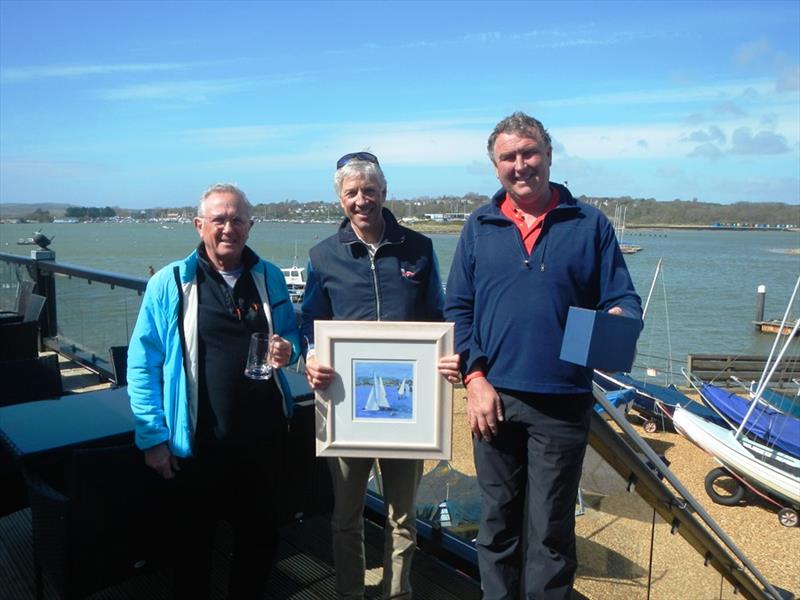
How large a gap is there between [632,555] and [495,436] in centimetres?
96

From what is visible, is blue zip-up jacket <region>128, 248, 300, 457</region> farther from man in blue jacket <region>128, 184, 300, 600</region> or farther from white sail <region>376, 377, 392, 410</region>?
white sail <region>376, 377, 392, 410</region>

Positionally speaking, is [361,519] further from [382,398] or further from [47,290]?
[47,290]

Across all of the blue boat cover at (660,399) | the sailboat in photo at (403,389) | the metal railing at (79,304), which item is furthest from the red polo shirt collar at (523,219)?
the blue boat cover at (660,399)

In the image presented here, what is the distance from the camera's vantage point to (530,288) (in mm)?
2357

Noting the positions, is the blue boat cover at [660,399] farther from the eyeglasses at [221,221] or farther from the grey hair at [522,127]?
the eyeglasses at [221,221]

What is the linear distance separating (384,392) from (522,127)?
3.52 ft

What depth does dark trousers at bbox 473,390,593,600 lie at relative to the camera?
2375mm

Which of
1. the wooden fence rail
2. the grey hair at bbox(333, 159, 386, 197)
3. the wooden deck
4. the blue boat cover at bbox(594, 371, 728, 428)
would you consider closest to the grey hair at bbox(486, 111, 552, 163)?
the grey hair at bbox(333, 159, 386, 197)

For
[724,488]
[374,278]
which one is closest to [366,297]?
[374,278]

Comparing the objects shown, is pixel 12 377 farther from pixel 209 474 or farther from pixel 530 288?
pixel 530 288

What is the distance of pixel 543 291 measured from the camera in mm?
2344

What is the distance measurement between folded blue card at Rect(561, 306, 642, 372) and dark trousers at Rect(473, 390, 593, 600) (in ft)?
0.96

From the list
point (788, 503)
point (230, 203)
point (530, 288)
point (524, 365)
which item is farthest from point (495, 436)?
point (788, 503)

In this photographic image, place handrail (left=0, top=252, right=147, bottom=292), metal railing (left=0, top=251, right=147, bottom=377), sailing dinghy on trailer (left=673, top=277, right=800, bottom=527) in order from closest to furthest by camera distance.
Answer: handrail (left=0, top=252, right=147, bottom=292)
metal railing (left=0, top=251, right=147, bottom=377)
sailing dinghy on trailer (left=673, top=277, right=800, bottom=527)
